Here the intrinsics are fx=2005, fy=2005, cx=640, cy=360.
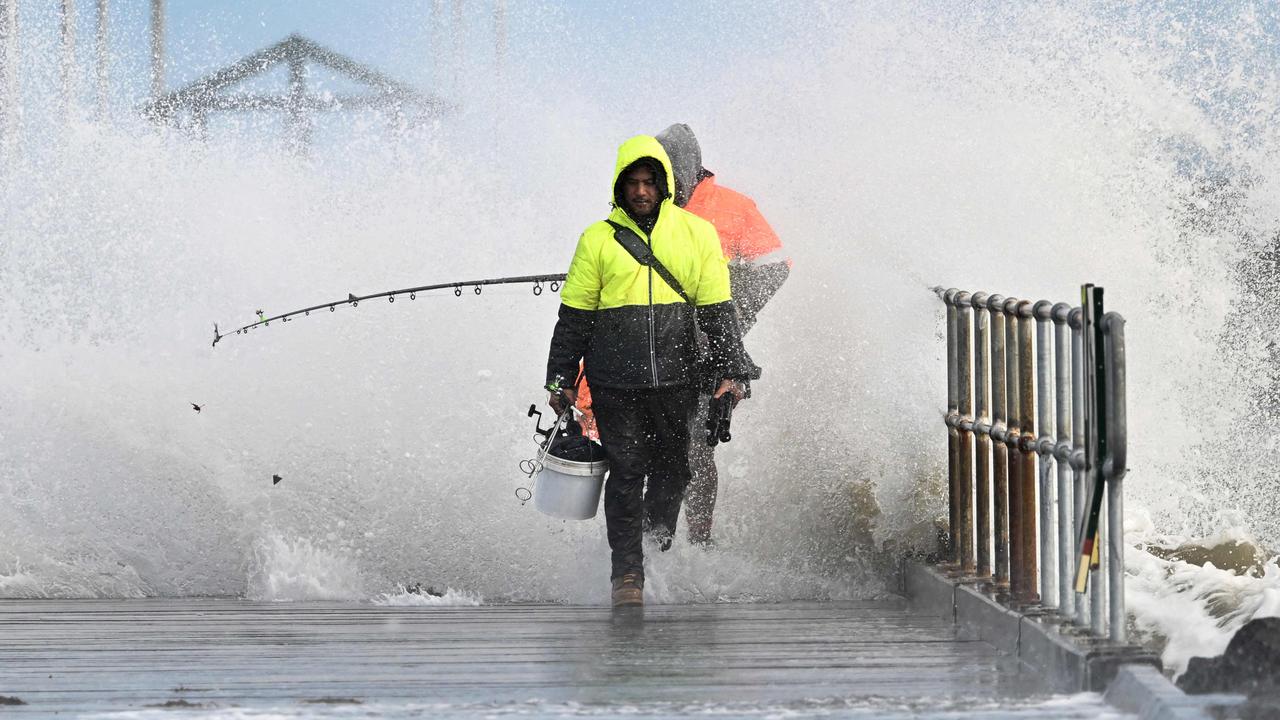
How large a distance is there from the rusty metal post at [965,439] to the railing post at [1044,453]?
1.14 metres

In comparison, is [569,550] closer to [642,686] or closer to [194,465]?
[194,465]

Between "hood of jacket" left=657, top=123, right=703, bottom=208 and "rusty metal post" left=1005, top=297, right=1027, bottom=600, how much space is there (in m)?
1.98

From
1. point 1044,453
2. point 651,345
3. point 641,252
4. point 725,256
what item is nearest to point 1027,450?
point 1044,453

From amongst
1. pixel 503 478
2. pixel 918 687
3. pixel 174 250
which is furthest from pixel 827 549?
pixel 174 250

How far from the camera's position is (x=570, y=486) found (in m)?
7.95

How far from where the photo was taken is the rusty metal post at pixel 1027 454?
6.45 m

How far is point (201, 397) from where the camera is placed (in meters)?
11.5

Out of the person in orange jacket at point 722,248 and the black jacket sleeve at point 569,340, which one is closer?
the black jacket sleeve at point 569,340

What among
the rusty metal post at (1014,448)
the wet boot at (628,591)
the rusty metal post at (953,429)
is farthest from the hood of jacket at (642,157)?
the rusty metal post at (1014,448)

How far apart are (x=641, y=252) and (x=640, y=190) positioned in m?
0.24

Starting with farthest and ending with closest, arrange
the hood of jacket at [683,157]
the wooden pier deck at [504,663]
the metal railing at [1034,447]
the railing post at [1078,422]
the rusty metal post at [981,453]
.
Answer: the hood of jacket at [683,157], the rusty metal post at [981,453], the railing post at [1078,422], the metal railing at [1034,447], the wooden pier deck at [504,663]

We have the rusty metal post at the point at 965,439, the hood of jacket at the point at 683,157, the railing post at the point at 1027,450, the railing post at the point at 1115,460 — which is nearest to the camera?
the railing post at the point at 1115,460

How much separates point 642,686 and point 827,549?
3.01 metres

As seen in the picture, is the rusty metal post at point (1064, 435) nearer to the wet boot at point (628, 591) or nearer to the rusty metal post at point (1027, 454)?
the rusty metal post at point (1027, 454)
